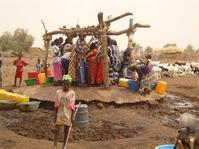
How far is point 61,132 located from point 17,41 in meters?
38.2

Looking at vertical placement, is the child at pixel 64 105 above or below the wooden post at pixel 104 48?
below

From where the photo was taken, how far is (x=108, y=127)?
941cm

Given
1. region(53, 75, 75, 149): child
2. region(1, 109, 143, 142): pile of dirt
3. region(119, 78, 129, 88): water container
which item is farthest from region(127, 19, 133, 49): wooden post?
region(53, 75, 75, 149): child

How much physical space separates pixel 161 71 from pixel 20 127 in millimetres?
16410

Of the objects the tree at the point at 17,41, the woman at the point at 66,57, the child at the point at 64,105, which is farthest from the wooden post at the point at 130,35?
the tree at the point at 17,41

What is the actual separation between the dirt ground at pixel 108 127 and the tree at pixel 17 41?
33.2m

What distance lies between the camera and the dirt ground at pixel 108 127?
7949 millimetres

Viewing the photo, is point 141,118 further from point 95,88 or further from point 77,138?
point 77,138

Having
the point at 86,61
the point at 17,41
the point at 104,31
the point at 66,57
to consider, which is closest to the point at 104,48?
the point at 104,31

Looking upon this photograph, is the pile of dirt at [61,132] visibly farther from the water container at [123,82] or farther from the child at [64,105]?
the water container at [123,82]

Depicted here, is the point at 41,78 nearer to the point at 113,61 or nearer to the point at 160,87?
the point at 113,61

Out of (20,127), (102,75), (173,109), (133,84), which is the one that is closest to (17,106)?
(20,127)

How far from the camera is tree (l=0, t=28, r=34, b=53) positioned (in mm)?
44438

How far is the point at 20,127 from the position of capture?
9070mm
